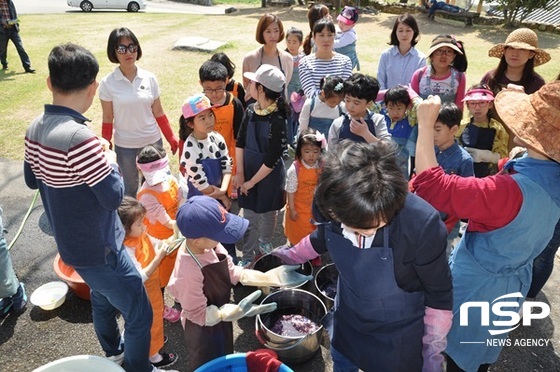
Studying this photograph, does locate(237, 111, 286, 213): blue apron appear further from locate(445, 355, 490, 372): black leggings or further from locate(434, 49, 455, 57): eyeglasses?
locate(434, 49, 455, 57): eyeglasses

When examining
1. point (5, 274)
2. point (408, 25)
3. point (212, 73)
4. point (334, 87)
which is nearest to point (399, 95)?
point (334, 87)

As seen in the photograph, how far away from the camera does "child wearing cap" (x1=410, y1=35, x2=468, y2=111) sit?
181 inches

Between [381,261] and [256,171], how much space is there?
2.12 m

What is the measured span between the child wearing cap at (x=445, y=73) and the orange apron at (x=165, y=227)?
295 centimetres

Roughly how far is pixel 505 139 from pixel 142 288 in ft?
12.1

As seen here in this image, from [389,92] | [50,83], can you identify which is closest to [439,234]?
[50,83]

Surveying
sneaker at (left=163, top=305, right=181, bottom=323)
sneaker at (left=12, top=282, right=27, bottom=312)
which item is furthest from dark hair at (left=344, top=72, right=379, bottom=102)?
sneaker at (left=12, top=282, right=27, bottom=312)

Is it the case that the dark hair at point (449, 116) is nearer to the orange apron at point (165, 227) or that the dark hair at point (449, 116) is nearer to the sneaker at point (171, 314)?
the orange apron at point (165, 227)

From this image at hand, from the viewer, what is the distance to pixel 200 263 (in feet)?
8.20

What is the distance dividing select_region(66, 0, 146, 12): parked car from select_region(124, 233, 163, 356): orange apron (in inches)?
961

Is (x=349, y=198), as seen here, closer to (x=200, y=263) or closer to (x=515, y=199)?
(x=515, y=199)

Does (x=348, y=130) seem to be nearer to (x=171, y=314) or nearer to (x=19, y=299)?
(x=171, y=314)

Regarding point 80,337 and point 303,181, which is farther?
point 303,181

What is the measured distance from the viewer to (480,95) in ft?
13.5
